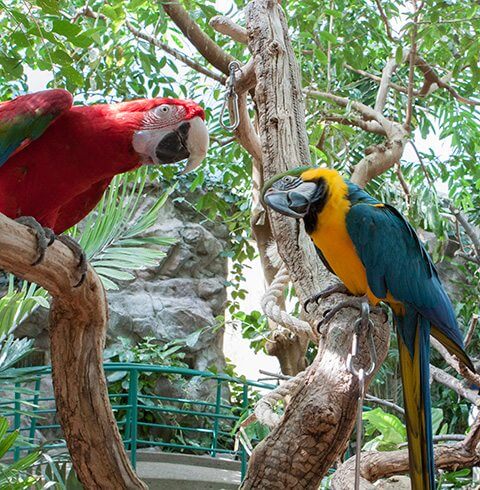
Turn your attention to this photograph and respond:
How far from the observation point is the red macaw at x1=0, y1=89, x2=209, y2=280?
1137 millimetres

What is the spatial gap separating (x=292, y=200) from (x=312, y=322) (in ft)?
0.88

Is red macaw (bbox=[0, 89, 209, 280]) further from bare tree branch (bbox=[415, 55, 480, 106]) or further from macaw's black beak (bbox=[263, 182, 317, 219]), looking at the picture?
bare tree branch (bbox=[415, 55, 480, 106])

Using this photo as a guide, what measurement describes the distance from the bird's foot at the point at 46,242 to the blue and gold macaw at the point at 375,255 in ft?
1.07

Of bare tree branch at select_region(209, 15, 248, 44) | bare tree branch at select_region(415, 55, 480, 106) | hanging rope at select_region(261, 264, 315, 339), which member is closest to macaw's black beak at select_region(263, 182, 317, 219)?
hanging rope at select_region(261, 264, 315, 339)

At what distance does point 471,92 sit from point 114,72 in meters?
1.39

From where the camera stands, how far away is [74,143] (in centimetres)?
117

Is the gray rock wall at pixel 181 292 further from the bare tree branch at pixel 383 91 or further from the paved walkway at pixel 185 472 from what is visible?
the bare tree branch at pixel 383 91

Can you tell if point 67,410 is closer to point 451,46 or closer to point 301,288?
point 301,288

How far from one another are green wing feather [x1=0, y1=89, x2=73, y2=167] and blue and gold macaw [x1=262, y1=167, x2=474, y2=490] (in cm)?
38

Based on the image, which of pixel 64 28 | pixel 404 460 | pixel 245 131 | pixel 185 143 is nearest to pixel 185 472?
pixel 404 460

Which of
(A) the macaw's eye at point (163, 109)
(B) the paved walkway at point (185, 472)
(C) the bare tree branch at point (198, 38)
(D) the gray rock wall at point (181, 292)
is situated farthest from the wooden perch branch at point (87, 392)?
(D) the gray rock wall at point (181, 292)

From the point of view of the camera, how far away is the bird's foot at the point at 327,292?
1.24 m

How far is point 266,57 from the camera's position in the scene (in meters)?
1.45

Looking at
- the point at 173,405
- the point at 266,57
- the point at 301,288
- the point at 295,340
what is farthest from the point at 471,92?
the point at 173,405
